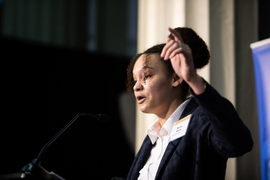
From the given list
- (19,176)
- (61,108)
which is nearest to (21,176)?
(19,176)

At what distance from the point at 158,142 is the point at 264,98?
30.0 inches

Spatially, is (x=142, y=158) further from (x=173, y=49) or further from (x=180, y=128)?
(x=173, y=49)

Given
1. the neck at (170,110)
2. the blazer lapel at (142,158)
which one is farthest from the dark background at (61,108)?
the neck at (170,110)

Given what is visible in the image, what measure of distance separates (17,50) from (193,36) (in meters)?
1.98

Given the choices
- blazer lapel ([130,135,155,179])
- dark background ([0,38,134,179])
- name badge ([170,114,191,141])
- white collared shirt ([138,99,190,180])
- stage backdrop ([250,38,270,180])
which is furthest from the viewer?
dark background ([0,38,134,179])

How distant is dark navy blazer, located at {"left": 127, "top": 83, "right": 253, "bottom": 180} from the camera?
38.9 inches

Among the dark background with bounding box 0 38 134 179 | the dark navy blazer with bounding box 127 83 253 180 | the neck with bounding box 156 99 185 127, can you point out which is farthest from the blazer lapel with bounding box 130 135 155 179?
the dark background with bounding box 0 38 134 179

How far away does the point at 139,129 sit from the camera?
3.05 m

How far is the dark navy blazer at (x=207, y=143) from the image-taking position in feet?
3.24

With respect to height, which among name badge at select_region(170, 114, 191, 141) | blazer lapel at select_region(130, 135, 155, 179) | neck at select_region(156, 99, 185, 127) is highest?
neck at select_region(156, 99, 185, 127)

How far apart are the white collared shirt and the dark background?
62.2 inches

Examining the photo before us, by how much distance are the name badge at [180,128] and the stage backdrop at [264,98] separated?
0.71m

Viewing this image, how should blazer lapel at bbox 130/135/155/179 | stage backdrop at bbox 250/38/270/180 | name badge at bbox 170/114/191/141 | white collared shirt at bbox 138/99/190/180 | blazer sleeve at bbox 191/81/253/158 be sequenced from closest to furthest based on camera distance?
blazer sleeve at bbox 191/81/253/158
name badge at bbox 170/114/191/141
white collared shirt at bbox 138/99/190/180
blazer lapel at bbox 130/135/155/179
stage backdrop at bbox 250/38/270/180

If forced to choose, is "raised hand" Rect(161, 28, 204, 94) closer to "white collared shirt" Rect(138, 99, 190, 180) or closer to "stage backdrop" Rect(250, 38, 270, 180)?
"white collared shirt" Rect(138, 99, 190, 180)
